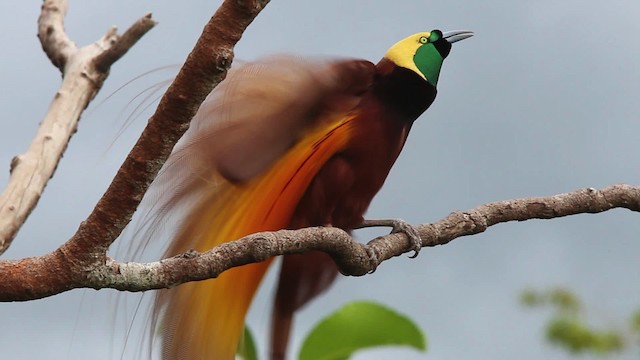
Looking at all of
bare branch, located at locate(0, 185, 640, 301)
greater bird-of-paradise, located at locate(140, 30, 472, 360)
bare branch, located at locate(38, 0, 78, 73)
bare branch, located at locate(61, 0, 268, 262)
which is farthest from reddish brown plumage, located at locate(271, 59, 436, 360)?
bare branch, located at locate(38, 0, 78, 73)

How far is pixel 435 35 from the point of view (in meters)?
2.80

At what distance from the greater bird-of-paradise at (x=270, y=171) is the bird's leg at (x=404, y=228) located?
1.7 inches

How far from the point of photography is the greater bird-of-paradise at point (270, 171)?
217 cm

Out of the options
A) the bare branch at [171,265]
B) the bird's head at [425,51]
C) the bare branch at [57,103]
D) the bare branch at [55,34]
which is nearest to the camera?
the bare branch at [171,265]

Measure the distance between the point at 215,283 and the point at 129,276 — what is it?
0.55 meters

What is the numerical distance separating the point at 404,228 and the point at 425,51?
570mm

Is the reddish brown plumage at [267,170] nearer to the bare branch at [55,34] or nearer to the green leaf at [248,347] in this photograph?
the green leaf at [248,347]

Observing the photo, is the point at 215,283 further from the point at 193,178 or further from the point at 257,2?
the point at 257,2

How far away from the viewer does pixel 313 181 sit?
7.72ft

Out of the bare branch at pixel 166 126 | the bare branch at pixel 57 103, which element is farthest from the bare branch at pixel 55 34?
the bare branch at pixel 166 126

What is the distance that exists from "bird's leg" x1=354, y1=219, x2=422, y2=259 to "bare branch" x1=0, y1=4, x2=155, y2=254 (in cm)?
122

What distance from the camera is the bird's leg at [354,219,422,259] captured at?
7.93 ft

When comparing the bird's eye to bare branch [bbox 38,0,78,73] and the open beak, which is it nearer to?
the open beak

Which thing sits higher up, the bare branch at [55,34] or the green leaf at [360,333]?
the bare branch at [55,34]
